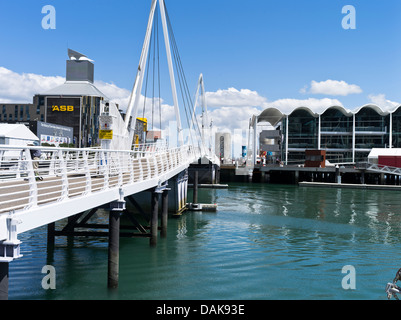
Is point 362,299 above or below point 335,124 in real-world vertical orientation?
below

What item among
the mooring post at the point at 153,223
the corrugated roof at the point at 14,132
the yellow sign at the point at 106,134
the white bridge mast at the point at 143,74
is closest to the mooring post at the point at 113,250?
the mooring post at the point at 153,223

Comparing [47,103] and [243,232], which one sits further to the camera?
[47,103]

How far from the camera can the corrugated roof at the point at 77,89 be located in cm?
13538

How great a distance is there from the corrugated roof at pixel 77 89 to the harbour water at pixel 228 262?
118679 mm

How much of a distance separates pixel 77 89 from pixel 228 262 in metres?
134

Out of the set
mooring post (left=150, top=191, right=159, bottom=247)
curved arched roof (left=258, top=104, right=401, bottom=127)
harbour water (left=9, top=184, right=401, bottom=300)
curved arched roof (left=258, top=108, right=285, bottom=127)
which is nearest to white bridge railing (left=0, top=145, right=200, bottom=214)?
mooring post (left=150, top=191, right=159, bottom=247)

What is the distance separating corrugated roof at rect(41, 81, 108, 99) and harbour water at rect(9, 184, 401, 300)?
119m

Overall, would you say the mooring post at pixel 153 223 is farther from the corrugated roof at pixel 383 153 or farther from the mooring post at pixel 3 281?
the corrugated roof at pixel 383 153

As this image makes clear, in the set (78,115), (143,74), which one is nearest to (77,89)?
(78,115)

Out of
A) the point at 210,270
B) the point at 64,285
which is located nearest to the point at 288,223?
the point at 210,270

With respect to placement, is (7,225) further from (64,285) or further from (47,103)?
(47,103)

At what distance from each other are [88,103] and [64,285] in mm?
105839

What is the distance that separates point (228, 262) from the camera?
1609cm

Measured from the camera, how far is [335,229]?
24656mm
